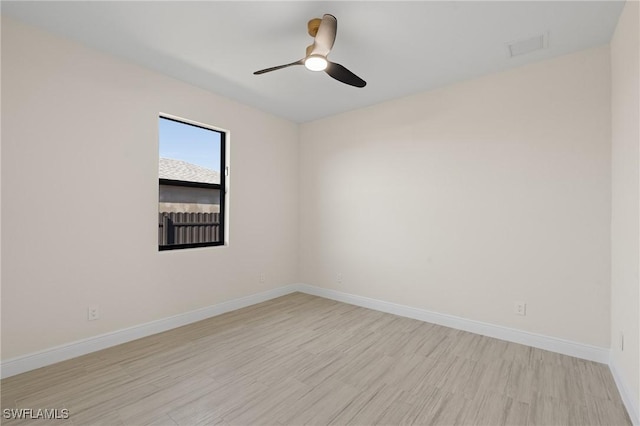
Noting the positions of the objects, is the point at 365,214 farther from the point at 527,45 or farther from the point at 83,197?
the point at 83,197

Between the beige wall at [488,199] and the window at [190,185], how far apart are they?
5.17 ft

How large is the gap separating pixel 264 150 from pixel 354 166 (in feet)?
4.20

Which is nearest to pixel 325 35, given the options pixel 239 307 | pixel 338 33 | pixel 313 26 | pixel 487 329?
pixel 313 26

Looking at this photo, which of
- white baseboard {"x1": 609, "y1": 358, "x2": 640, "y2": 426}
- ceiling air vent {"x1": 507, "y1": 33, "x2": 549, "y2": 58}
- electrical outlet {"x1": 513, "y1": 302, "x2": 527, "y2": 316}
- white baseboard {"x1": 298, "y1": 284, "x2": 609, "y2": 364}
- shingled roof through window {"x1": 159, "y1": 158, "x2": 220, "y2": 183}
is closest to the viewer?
white baseboard {"x1": 609, "y1": 358, "x2": 640, "y2": 426}

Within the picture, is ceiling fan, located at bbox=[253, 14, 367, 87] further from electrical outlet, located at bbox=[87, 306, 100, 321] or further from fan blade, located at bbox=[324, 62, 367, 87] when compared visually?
electrical outlet, located at bbox=[87, 306, 100, 321]

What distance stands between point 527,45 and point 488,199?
53.9 inches

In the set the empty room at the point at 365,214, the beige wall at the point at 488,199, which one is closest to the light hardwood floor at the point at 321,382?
the empty room at the point at 365,214

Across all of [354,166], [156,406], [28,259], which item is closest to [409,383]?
[156,406]

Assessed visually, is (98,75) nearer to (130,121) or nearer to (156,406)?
(130,121)

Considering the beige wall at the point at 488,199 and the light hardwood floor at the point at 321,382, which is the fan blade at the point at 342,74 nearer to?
the beige wall at the point at 488,199

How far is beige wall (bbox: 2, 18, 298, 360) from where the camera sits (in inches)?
88.3

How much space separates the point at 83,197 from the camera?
2562mm

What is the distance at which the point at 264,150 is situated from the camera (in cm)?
420
